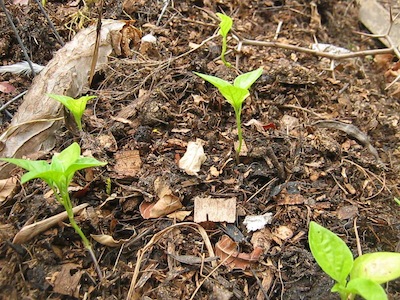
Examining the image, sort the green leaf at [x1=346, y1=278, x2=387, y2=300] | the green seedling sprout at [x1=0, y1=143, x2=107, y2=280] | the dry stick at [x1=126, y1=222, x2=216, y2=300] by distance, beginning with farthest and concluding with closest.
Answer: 1. the dry stick at [x1=126, y1=222, x2=216, y2=300]
2. the green seedling sprout at [x1=0, y1=143, x2=107, y2=280]
3. the green leaf at [x1=346, y1=278, x2=387, y2=300]

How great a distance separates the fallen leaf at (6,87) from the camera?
1.54m

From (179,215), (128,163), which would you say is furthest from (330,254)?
(128,163)

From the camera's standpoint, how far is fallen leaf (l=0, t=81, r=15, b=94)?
60.6 inches

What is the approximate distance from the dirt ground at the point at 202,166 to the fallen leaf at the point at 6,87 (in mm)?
18

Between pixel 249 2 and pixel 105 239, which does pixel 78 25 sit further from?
pixel 105 239

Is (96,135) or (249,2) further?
(249,2)

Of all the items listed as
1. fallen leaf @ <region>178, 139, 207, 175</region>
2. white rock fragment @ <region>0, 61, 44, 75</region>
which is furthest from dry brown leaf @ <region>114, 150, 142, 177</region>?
white rock fragment @ <region>0, 61, 44, 75</region>

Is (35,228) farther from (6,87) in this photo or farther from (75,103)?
(6,87)

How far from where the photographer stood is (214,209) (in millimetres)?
1174

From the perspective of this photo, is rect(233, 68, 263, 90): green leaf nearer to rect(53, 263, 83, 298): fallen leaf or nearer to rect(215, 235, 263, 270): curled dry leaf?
rect(215, 235, 263, 270): curled dry leaf

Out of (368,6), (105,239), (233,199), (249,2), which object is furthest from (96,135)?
(368,6)

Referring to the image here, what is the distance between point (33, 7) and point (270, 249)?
1.47m

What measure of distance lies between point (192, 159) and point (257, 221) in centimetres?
28

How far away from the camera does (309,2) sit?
7.26ft
